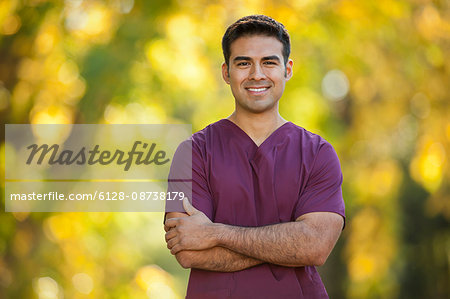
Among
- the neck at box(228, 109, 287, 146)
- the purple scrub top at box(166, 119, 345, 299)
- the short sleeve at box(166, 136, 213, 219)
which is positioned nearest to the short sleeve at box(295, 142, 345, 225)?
the purple scrub top at box(166, 119, 345, 299)

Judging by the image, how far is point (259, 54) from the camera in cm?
218

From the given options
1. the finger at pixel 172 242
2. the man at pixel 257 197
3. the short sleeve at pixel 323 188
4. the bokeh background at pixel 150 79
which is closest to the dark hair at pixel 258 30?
the man at pixel 257 197

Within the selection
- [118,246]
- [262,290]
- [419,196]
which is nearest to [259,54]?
[262,290]

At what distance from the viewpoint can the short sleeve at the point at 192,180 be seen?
211 centimetres

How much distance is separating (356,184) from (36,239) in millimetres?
2851

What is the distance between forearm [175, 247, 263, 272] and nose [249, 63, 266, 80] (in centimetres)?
56

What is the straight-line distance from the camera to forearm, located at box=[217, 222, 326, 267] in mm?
2010

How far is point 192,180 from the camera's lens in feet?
6.98

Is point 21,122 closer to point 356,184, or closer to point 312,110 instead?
point 312,110

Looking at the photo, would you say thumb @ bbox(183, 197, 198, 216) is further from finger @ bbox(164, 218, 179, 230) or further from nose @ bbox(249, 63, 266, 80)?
nose @ bbox(249, 63, 266, 80)

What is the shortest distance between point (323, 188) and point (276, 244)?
0.80ft

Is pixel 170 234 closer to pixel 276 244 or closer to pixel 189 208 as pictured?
pixel 189 208

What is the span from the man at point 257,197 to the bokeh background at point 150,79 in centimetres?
214

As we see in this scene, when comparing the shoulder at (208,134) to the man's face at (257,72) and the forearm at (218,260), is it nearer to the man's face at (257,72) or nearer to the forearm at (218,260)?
the man's face at (257,72)
